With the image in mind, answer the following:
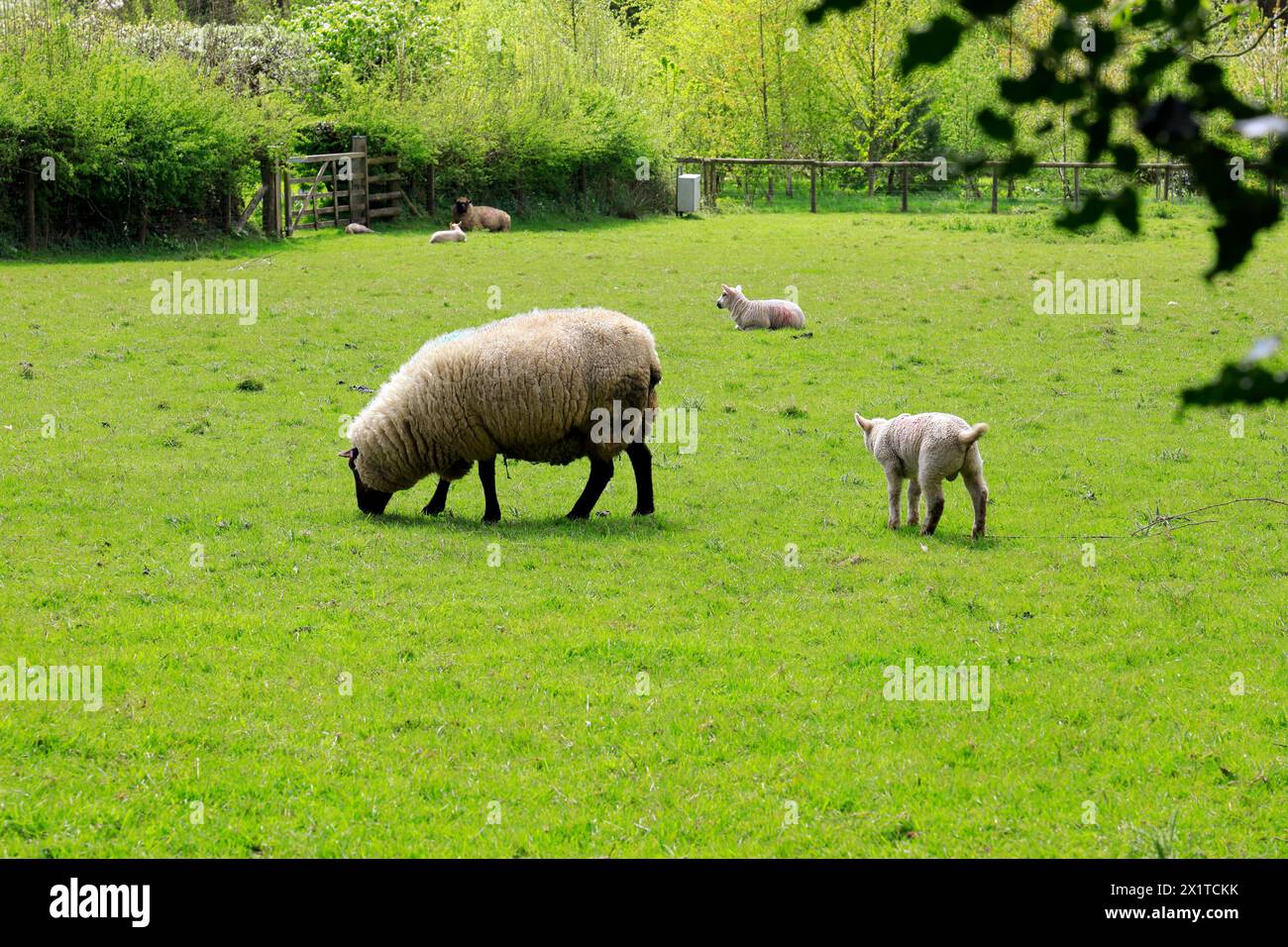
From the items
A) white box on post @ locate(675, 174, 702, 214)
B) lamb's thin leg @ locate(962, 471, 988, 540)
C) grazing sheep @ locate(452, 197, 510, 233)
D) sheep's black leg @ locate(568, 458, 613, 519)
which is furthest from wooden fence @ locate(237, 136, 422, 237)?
lamb's thin leg @ locate(962, 471, 988, 540)

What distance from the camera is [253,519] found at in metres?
11.9

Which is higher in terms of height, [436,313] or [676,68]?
[676,68]

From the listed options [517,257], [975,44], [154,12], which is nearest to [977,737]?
[517,257]

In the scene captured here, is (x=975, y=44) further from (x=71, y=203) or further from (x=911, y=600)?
(x=911, y=600)

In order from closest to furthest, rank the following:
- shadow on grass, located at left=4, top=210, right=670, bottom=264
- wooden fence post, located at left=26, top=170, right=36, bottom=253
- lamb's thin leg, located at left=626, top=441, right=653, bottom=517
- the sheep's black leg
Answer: the sheep's black leg, lamb's thin leg, located at left=626, top=441, right=653, bottom=517, wooden fence post, located at left=26, top=170, right=36, bottom=253, shadow on grass, located at left=4, top=210, right=670, bottom=264

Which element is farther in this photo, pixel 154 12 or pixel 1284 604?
pixel 154 12

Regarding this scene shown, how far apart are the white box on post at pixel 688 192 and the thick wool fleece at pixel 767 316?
24.7m

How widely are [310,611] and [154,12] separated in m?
38.2

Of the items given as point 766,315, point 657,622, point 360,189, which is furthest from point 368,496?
point 360,189

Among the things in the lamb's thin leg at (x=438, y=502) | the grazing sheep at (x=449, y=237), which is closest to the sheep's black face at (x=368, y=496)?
the lamb's thin leg at (x=438, y=502)

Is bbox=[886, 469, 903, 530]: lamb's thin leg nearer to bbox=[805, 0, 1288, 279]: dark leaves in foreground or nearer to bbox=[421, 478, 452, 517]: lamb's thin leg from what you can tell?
bbox=[421, 478, 452, 517]: lamb's thin leg

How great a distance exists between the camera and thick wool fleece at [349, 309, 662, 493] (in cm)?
1170

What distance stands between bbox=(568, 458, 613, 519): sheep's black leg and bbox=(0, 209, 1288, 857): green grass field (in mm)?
311

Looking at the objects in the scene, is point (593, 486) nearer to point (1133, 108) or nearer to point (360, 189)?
point (1133, 108)
